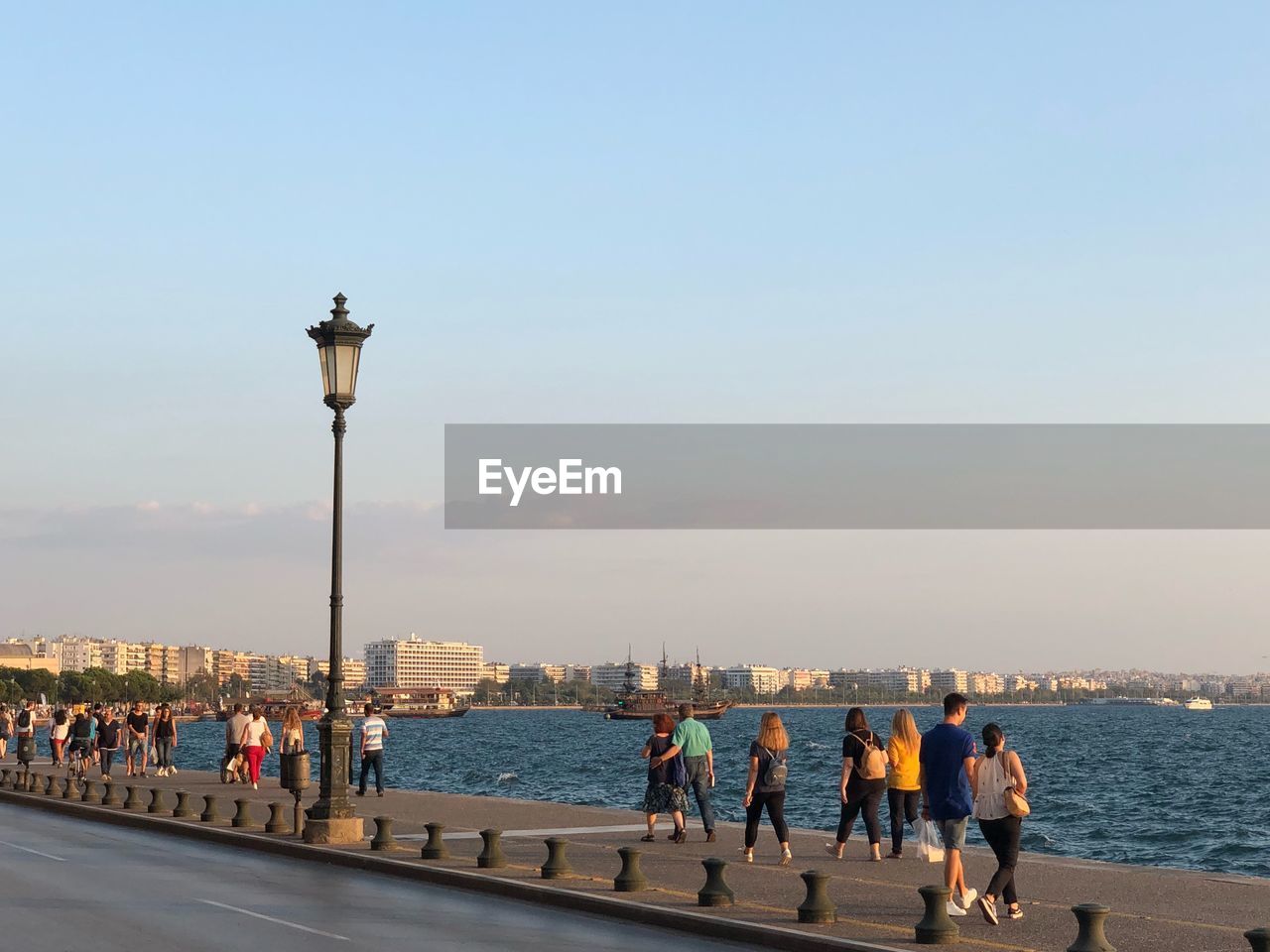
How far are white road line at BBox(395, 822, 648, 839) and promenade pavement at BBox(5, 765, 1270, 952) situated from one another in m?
0.03

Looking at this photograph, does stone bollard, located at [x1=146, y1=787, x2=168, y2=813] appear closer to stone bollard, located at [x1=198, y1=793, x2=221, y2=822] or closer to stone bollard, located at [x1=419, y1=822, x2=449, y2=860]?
stone bollard, located at [x1=198, y1=793, x2=221, y2=822]

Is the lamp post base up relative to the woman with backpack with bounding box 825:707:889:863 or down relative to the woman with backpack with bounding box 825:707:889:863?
down

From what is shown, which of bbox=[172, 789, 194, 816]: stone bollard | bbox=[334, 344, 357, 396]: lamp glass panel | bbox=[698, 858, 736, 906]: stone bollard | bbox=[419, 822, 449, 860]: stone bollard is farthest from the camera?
bbox=[172, 789, 194, 816]: stone bollard

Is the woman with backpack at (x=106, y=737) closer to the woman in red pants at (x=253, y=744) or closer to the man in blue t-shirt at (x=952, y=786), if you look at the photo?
the woman in red pants at (x=253, y=744)

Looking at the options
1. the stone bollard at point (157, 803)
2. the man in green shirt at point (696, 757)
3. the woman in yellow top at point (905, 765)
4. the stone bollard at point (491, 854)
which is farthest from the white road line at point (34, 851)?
the woman in yellow top at point (905, 765)

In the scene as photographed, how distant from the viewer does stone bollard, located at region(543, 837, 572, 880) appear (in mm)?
16797

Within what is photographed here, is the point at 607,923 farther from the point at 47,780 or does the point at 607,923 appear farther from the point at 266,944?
the point at 47,780

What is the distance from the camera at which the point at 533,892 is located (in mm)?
16094

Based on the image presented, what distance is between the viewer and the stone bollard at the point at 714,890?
14.6 metres

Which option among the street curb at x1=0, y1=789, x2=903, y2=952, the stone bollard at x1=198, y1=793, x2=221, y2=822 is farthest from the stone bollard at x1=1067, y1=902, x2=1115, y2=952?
the stone bollard at x1=198, y1=793, x2=221, y2=822

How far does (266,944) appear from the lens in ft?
42.3

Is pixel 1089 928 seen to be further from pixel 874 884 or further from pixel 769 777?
pixel 769 777

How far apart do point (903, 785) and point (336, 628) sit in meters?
8.28

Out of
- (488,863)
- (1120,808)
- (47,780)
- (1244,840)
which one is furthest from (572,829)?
(1120,808)
